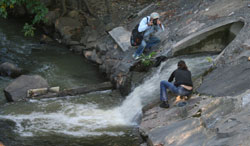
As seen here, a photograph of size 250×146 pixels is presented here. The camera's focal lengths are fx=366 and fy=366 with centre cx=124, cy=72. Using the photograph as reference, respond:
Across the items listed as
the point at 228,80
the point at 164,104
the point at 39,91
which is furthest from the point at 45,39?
the point at 228,80

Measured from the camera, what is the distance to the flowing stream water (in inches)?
378

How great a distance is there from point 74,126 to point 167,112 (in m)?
2.75

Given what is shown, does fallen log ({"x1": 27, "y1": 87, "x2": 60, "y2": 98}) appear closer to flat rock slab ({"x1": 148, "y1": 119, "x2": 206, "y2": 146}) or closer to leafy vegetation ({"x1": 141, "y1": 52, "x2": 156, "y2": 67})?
leafy vegetation ({"x1": 141, "y1": 52, "x2": 156, "y2": 67})

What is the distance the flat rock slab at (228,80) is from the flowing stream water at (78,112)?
1.13 meters

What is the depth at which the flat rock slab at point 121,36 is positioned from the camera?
14509mm

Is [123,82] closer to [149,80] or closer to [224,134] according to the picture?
[149,80]

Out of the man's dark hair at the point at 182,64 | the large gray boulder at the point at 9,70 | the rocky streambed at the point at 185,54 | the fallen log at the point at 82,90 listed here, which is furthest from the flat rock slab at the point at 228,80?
the large gray boulder at the point at 9,70

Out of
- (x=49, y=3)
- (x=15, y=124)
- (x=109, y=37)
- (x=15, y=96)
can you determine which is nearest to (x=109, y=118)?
(x=15, y=124)

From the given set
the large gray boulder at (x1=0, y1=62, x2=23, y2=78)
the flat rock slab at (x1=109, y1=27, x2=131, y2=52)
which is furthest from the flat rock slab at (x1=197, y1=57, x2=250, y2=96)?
Answer: the large gray boulder at (x1=0, y1=62, x2=23, y2=78)

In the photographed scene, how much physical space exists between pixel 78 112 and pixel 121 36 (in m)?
5.14

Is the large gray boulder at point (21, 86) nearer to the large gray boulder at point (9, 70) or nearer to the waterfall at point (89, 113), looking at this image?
the waterfall at point (89, 113)

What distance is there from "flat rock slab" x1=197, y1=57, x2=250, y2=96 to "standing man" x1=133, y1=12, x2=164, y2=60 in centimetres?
278

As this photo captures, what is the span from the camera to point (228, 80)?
9.27m

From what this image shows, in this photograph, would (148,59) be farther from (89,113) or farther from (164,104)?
(164,104)
